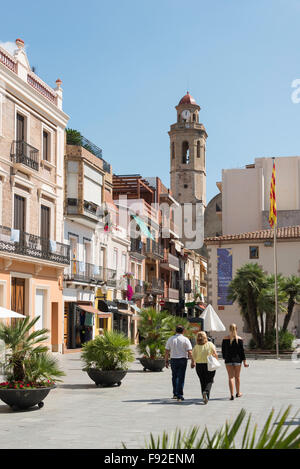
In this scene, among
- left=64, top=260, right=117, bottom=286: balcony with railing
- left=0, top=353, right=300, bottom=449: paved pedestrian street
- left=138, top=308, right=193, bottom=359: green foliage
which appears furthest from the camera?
left=64, top=260, right=117, bottom=286: balcony with railing

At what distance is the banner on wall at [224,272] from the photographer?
4650 centimetres

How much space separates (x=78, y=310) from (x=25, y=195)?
8964 mm

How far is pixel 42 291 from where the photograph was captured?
98.3 feet

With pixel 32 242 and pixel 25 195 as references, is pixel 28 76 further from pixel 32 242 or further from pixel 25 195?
pixel 32 242

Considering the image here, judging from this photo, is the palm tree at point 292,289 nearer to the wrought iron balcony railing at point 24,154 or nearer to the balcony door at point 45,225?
the balcony door at point 45,225

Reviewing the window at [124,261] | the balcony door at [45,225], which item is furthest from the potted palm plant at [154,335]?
the window at [124,261]

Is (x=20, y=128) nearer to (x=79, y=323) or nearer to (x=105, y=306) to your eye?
Answer: (x=79, y=323)

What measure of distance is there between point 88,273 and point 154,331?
15.7 metres

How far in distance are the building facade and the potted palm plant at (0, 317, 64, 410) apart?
12.8m

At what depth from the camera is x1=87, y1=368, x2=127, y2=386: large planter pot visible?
53.0 feet

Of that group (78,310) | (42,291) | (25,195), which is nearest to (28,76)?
(25,195)

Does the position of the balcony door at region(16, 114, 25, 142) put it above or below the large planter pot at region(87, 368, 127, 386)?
above

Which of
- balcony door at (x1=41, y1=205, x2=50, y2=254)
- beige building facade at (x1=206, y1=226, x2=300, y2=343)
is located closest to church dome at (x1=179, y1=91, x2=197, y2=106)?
beige building facade at (x1=206, y1=226, x2=300, y2=343)

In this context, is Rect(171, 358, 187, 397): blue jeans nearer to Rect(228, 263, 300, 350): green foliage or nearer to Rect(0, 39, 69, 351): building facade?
Rect(0, 39, 69, 351): building facade
